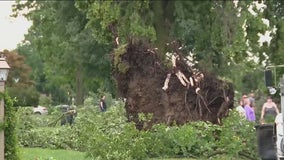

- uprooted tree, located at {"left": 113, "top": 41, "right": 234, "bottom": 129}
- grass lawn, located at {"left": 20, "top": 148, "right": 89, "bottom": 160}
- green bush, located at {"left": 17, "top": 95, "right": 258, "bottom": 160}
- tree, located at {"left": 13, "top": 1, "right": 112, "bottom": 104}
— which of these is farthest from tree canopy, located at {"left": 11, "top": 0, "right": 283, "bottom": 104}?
green bush, located at {"left": 17, "top": 95, "right": 258, "bottom": 160}

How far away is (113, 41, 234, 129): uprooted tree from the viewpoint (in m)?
20.1

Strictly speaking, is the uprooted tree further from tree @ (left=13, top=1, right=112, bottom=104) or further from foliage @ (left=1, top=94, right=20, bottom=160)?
tree @ (left=13, top=1, right=112, bottom=104)

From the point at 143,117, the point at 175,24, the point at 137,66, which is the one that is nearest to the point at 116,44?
the point at 137,66

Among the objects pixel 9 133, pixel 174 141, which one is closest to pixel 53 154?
pixel 174 141

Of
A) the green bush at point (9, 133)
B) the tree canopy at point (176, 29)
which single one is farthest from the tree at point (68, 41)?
the green bush at point (9, 133)

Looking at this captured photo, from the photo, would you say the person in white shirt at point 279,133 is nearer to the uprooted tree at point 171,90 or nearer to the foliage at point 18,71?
the uprooted tree at point 171,90

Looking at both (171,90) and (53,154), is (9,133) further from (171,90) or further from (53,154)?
(171,90)

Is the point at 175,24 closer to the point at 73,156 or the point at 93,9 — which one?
the point at 93,9

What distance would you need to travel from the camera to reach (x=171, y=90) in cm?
2023

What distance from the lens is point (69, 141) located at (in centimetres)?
2148

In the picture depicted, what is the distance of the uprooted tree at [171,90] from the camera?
66.1ft

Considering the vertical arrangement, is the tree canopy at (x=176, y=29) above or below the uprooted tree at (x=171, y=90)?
above

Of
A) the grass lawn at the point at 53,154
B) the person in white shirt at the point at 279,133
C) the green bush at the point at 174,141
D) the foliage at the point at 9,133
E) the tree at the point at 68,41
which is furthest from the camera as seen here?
the tree at the point at 68,41

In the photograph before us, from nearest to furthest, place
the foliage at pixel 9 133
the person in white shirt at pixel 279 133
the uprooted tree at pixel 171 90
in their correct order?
1. the foliage at pixel 9 133
2. the person in white shirt at pixel 279 133
3. the uprooted tree at pixel 171 90
